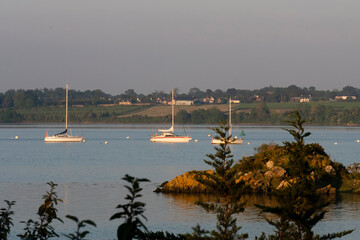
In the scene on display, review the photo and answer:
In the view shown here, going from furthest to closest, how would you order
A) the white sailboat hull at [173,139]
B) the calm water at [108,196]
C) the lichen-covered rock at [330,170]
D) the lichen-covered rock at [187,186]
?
1. the white sailboat hull at [173,139]
2. the lichen-covered rock at [330,170]
3. the lichen-covered rock at [187,186]
4. the calm water at [108,196]

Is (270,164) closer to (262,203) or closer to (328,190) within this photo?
(328,190)

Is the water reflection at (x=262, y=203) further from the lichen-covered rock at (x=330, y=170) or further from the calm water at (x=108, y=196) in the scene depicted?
the lichen-covered rock at (x=330, y=170)

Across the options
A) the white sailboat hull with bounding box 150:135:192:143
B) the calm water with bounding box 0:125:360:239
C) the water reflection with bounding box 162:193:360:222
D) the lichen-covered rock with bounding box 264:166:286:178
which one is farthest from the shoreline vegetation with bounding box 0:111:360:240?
the white sailboat hull with bounding box 150:135:192:143

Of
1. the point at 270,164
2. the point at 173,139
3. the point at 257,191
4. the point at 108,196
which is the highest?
the point at 270,164

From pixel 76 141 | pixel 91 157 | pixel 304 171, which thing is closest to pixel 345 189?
pixel 304 171

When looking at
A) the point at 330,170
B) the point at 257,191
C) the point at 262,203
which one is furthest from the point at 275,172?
the point at 330,170

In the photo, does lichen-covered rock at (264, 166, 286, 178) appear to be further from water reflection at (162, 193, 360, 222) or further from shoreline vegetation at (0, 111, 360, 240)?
water reflection at (162, 193, 360, 222)

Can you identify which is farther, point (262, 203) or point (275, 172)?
point (275, 172)

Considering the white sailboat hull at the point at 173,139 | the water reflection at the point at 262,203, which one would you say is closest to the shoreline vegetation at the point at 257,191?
the water reflection at the point at 262,203

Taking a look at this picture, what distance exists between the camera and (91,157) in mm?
108812

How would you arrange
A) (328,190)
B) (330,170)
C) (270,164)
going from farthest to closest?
(330,170)
(270,164)
(328,190)

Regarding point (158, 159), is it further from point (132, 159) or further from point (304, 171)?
point (304, 171)

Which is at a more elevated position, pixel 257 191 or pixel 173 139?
pixel 257 191

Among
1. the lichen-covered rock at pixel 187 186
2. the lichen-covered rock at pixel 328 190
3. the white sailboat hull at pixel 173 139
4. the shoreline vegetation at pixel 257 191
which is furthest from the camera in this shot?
the white sailboat hull at pixel 173 139
